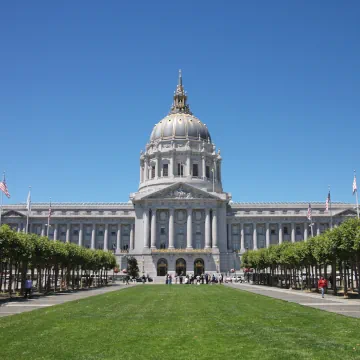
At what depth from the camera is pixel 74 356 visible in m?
16.5

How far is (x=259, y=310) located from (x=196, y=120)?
461ft

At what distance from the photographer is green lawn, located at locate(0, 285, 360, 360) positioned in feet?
55.0

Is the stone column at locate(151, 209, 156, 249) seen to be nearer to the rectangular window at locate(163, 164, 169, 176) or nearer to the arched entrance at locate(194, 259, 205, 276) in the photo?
the arched entrance at locate(194, 259, 205, 276)

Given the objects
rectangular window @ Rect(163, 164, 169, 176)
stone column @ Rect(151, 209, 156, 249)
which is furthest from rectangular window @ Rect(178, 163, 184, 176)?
stone column @ Rect(151, 209, 156, 249)

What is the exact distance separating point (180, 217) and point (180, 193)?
6.73 metres

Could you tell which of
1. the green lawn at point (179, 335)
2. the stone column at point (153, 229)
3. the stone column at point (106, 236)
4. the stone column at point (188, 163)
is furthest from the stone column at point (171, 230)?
the green lawn at point (179, 335)

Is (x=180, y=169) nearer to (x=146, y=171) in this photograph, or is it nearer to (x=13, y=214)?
(x=146, y=171)

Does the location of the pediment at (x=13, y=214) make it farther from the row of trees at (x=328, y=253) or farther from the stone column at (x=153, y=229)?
→ the row of trees at (x=328, y=253)

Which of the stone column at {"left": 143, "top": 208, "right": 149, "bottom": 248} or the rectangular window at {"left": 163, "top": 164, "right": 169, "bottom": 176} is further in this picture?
the rectangular window at {"left": 163, "top": 164, "right": 169, "bottom": 176}

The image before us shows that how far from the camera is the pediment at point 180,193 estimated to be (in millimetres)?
138750

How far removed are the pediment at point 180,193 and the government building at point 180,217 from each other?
276mm

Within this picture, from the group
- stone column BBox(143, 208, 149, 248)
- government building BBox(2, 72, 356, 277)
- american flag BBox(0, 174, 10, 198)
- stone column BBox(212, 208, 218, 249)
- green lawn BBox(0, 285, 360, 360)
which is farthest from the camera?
stone column BBox(143, 208, 149, 248)

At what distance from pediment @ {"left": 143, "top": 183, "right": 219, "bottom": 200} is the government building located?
28 centimetres

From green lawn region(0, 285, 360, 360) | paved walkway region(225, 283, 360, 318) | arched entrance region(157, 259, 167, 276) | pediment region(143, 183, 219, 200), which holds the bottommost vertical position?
green lawn region(0, 285, 360, 360)
